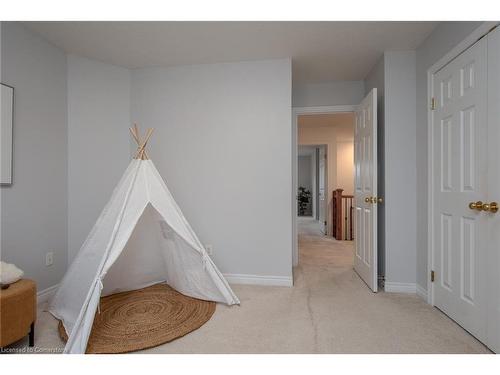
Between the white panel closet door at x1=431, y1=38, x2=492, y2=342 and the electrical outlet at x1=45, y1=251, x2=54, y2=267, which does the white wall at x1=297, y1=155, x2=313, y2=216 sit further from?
the electrical outlet at x1=45, y1=251, x2=54, y2=267

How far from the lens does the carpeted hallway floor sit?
1.76 metres

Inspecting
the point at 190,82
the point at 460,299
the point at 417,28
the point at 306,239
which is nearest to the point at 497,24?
the point at 417,28

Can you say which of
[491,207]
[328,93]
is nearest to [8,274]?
[491,207]

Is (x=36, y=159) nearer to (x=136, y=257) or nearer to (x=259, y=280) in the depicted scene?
(x=136, y=257)

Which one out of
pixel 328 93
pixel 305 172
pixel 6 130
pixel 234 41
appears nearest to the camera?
pixel 6 130

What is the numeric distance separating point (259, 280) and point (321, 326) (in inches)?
40.4

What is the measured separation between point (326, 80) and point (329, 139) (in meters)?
2.84

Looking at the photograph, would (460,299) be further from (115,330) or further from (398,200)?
(115,330)

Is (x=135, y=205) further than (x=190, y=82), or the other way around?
(x=190, y=82)

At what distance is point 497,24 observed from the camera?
1.67 metres

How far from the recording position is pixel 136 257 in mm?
2643

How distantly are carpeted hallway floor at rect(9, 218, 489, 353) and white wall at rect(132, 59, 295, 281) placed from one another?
0.51 metres

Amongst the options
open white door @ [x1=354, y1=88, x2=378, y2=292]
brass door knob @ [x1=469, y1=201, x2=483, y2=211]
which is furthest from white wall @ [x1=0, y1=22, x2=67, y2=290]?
brass door knob @ [x1=469, y1=201, x2=483, y2=211]

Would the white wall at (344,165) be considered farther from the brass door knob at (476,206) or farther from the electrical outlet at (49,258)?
the electrical outlet at (49,258)
